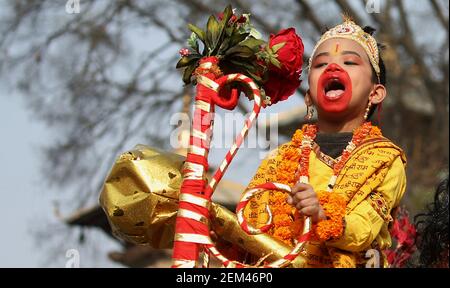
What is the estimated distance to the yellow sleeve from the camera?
3449 millimetres

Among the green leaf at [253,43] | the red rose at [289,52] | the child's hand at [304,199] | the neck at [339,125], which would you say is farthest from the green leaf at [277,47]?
the child's hand at [304,199]

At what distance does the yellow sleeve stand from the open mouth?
341 millimetres

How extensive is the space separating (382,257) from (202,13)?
973 centimetres

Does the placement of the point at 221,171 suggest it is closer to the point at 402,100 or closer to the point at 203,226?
the point at 203,226

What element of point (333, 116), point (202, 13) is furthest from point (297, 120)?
point (333, 116)

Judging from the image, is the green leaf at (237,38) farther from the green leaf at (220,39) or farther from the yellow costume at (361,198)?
the yellow costume at (361,198)

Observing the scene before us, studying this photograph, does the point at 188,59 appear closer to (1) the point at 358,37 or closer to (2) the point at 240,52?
(2) the point at 240,52

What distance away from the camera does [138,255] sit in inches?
487

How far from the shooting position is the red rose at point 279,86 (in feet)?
11.8

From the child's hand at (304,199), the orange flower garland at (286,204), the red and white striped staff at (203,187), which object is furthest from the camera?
the orange flower garland at (286,204)

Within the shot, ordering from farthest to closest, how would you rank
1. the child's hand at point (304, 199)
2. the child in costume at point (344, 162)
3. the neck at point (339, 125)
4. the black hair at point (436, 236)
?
the black hair at point (436, 236)
the neck at point (339, 125)
the child in costume at point (344, 162)
the child's hand at point (304, 199)

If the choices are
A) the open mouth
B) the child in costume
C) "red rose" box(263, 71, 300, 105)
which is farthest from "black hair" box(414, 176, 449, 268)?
"red rose" box(263, 71, 300, 105)

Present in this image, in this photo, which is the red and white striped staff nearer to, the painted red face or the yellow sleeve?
the yellow sleeve

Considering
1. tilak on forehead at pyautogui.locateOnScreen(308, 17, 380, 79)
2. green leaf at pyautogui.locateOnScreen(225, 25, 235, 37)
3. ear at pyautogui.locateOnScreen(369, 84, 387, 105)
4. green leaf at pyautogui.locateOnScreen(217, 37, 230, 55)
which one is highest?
tilak on forehead at pyautogui.locateOnScreen(308, 17, 380, 79)
